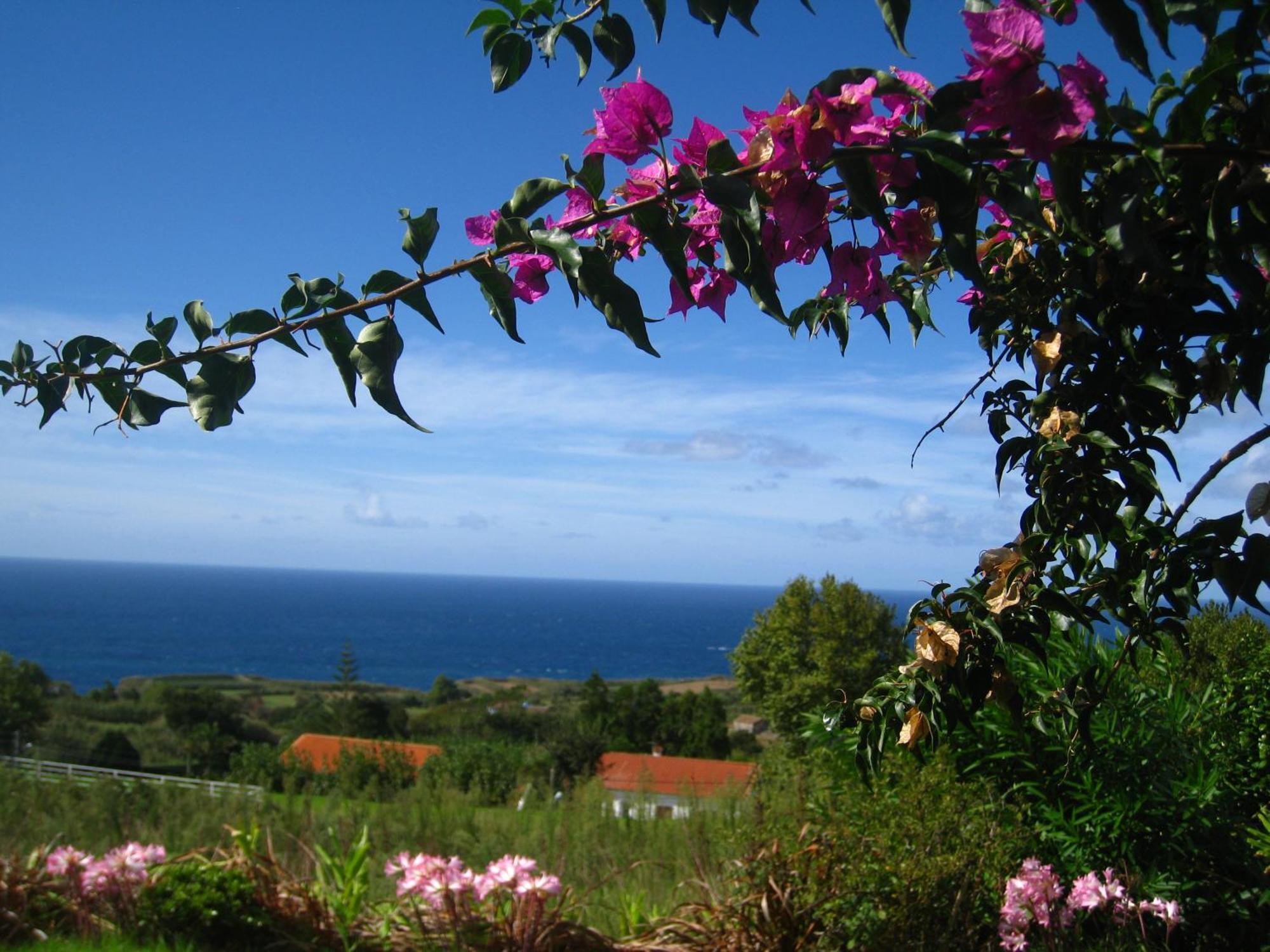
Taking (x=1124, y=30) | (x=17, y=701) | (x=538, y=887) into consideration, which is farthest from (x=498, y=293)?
(x=17, y=701)

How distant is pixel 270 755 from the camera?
29.8ft

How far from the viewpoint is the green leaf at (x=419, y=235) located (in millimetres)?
739

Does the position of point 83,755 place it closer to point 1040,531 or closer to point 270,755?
point 270,755

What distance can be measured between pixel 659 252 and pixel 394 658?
300ft

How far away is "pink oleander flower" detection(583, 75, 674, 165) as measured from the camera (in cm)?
71

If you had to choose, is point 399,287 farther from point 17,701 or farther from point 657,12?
point 17,701

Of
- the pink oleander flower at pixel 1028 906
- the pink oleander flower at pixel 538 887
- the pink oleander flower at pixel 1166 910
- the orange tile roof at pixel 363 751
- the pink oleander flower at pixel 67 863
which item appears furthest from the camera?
the orange tile roof at pixel 363 751

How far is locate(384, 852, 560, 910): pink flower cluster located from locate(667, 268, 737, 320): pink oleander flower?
88.2 inches

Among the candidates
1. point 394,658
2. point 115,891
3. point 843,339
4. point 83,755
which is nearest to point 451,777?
point 115,891

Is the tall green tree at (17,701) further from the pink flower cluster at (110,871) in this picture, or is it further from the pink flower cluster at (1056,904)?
the pink flower cluster at (1056,904)

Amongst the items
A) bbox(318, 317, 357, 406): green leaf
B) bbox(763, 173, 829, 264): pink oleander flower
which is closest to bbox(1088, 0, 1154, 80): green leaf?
bbox(763, 173, 829, 264): pink oleander flower

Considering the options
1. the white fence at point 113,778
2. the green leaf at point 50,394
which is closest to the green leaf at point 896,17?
the green leaf at point 50,394

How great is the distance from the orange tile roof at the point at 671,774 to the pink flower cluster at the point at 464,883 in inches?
54.6

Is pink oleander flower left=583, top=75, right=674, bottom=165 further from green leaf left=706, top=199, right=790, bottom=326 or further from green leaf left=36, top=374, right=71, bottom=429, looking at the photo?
green leaf left=36, top=374, right=71, bottom=429
